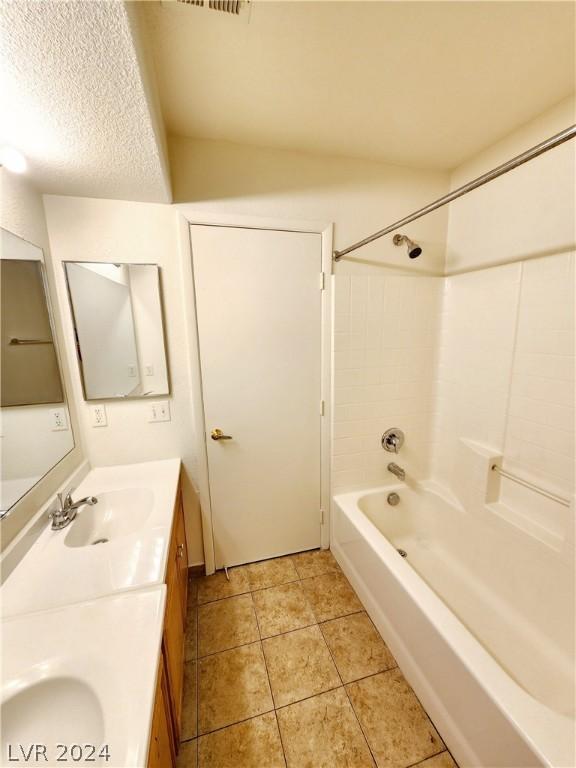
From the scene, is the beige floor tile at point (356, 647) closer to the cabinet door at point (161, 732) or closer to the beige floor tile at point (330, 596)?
the beige floor tile at point (330, 596)

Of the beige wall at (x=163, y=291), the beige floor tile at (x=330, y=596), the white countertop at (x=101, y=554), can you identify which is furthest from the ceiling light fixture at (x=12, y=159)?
the beige floor tile at (x=330, y=596)

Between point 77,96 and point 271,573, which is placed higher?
point 77,96

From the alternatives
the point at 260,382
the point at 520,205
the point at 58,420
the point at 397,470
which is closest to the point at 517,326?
the point at 520,205

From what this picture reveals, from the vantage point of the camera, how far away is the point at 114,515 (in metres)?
1.36

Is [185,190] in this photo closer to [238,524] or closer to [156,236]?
[156,236]

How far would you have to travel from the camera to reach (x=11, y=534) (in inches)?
38.1

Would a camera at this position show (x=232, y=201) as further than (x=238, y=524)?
No

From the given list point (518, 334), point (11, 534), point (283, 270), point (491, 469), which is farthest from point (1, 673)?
point (518, 334)

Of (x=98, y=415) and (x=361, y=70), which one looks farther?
(x=98, y=415)

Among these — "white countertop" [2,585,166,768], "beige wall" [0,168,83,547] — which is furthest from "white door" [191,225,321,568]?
"white countertop" [2,585,166,768]

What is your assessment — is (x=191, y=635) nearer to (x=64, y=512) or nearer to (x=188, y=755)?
(x=188, y=755)

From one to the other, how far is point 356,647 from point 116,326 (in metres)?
1.99

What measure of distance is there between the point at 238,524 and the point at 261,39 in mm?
2258

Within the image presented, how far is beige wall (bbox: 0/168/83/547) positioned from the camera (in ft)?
3.36
